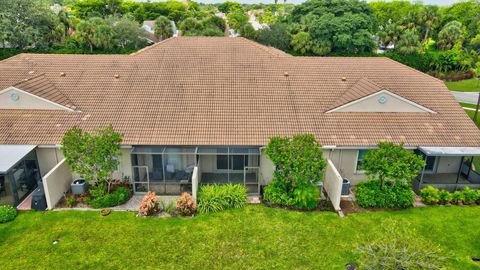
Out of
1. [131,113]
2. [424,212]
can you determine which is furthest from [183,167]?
[424,212]

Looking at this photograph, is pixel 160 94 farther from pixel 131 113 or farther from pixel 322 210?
pixel 322 210

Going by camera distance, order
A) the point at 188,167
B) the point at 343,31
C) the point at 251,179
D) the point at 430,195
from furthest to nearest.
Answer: the point at 343,31, the point at 251,179, the point at 188,167, the point at 430,195

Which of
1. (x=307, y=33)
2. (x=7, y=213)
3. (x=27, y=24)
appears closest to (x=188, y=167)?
(x=7, y=213)

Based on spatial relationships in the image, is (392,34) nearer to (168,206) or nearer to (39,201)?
(168,206)

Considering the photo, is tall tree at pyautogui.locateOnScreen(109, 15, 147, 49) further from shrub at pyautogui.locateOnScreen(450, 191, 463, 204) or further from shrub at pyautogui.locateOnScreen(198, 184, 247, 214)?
shrub at pyautogui.locateOnScreen(450, 191, 463, 204)

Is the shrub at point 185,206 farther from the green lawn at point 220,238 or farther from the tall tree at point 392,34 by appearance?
the tall tree at point 392,34

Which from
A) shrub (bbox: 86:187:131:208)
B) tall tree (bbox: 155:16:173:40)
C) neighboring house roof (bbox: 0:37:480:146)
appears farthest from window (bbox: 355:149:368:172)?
tall tree (bbox: 155:16:173:40)
